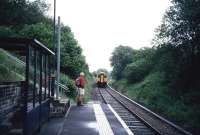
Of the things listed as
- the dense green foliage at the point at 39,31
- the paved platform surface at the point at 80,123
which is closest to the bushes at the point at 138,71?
the dense green foliage at the point at 39,31

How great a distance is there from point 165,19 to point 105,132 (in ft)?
55.0

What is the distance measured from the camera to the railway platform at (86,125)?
14828 millimetres

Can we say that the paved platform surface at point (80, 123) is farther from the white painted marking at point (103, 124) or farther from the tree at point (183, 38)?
the tree at point (183, 38)

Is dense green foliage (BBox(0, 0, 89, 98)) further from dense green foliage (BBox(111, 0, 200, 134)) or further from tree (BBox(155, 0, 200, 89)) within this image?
tree (BBox(155, 0, 200, 89))

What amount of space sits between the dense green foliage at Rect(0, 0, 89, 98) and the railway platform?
230 inches

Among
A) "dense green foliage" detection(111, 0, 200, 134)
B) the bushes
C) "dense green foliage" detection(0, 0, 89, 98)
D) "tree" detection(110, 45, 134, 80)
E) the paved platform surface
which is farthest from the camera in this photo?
"tree" detection(110, 45, 134, 80)

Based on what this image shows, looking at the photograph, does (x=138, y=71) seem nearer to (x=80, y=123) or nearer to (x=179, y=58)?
(x=179, y=58)

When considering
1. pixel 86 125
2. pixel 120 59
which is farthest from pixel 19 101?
pixel 120 59

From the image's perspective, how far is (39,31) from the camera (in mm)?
41250

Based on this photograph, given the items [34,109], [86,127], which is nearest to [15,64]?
[86,127]

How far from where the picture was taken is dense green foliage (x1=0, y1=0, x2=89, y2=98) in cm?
4047

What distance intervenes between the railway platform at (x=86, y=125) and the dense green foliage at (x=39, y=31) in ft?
19.1

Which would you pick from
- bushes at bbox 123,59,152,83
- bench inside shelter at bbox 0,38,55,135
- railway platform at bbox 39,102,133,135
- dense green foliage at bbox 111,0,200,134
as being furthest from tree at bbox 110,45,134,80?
bench inside shelter at bbox 0,38,55,135

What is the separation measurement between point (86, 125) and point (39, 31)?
85.2 ft
